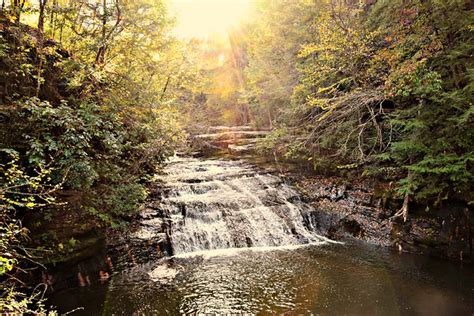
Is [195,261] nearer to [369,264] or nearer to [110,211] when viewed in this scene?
[110,211]

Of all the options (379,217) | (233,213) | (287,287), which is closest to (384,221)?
(379,217)

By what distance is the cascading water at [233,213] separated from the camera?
9.88 meters

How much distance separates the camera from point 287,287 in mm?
6891

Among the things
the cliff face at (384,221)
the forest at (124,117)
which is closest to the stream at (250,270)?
the cliff face at (384,221)

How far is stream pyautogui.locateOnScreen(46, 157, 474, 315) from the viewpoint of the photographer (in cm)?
627

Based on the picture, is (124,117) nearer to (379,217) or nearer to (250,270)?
(250,270)

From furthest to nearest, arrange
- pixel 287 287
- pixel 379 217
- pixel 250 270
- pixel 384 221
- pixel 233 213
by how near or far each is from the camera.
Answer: pixel 233 213 → pixel 379 217 → pixel 384 221 → pixel 250 270 → pixel 287 287

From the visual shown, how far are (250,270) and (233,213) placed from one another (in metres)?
3.18

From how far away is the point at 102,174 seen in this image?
8953mm

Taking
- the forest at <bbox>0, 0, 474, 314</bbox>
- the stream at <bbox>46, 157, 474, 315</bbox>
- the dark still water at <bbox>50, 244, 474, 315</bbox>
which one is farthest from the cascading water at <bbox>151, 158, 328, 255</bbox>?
the dark still water at <bbox>50, 244, 474, 315</bbox>

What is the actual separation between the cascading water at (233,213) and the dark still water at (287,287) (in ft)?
3.08

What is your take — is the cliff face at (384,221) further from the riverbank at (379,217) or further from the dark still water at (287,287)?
the dark still water at (287,287)

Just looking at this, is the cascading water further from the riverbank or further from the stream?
the riverbank

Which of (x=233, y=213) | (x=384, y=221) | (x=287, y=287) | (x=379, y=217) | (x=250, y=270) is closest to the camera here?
(x=287, y=287)
